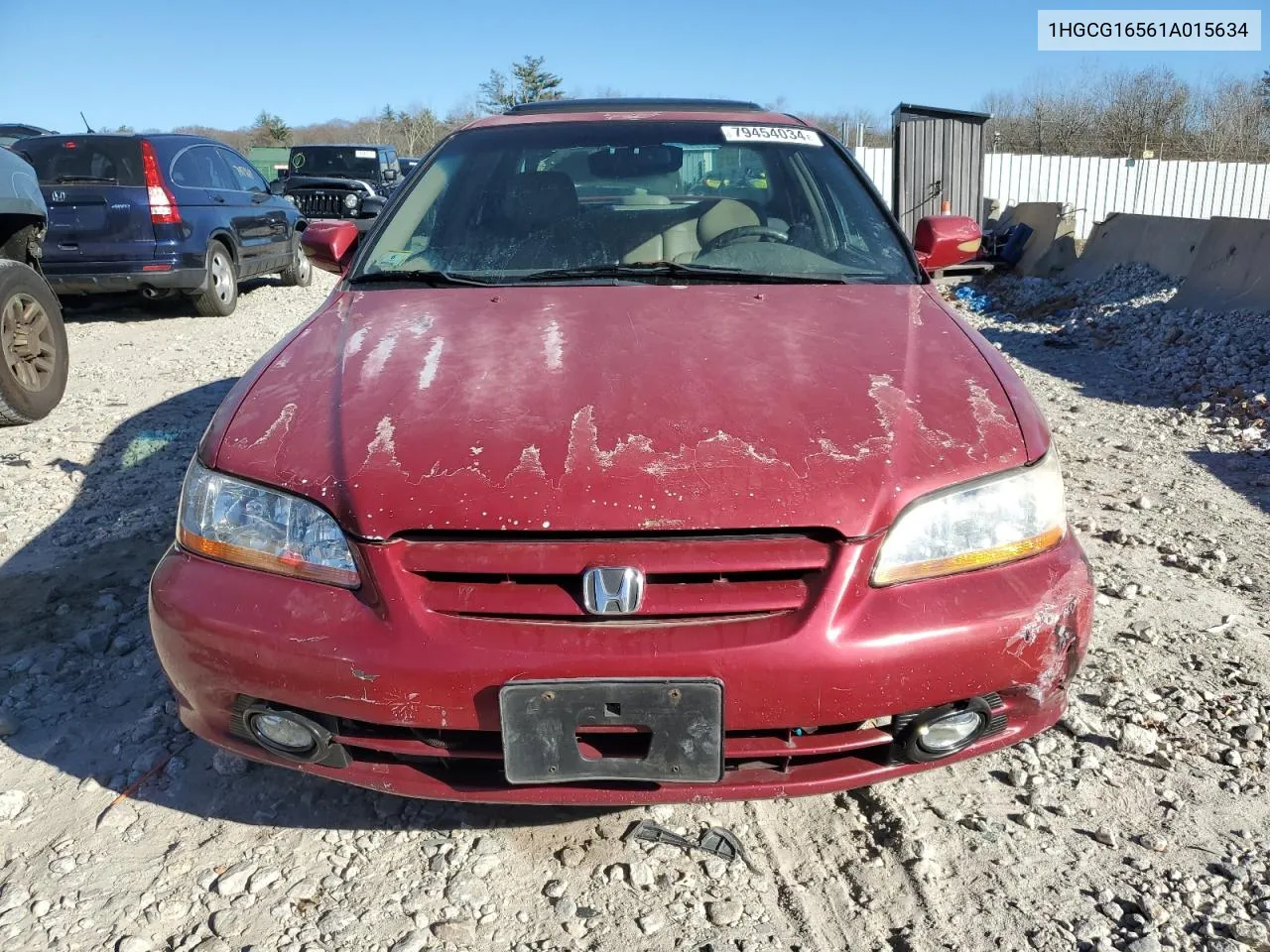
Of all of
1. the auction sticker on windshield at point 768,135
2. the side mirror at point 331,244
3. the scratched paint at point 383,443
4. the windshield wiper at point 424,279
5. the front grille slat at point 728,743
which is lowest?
the front grille slat at point 728,743

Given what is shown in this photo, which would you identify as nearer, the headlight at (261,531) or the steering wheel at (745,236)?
the headlight at (261,531)

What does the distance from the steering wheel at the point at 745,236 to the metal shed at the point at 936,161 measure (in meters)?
12.4

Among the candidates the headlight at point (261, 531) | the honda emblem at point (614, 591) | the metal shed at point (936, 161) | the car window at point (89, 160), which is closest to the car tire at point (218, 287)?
the car window at point (89, 160)

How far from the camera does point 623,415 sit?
1.93m

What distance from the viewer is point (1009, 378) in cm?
216

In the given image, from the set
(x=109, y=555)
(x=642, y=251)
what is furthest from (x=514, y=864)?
(x=109, y=555)

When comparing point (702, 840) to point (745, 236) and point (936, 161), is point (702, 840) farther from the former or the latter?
point (936, 161)

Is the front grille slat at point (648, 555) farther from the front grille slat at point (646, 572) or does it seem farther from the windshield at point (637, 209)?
the windshield at point (637, 209)

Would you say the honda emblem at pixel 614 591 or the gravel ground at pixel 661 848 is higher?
the honda emblem at pixel 614 591

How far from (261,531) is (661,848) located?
1079 millimetres

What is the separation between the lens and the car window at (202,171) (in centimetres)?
829

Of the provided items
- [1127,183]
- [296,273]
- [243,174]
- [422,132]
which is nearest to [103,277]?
[243,174]

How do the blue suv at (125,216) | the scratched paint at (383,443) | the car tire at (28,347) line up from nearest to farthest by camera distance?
1. the scratched paint at (383,443)
2. the car tire at (28,347)
3. the blue suv at (125,216)

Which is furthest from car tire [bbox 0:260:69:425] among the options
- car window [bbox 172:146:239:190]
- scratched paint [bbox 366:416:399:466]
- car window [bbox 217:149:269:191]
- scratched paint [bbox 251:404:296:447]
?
car window [bbox 217:149:269:191]
